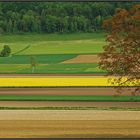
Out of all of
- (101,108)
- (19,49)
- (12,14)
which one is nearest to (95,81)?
(12,14)

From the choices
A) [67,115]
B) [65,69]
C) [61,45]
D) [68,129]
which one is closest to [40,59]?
[65,69]

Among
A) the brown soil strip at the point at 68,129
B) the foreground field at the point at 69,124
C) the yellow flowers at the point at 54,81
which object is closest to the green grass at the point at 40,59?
the yellow flowers at the point at 54,81

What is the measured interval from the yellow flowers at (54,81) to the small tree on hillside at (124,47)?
857 inches

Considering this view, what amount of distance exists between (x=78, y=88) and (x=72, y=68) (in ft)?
43.3

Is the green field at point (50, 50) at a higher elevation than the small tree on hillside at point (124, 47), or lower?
lower

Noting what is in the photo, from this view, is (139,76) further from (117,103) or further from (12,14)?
(12,14)

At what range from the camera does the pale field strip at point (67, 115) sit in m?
23.9

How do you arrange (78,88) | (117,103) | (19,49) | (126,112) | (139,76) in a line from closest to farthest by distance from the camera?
(139,76), (126,112), (117,103), (78,88), (19,49)

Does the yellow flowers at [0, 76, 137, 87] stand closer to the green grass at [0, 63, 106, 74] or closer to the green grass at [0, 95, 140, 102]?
the green grass at [0, 63, 106, 74]

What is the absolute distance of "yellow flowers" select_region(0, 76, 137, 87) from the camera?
39.4 meters

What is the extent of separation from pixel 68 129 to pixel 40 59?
112 feet

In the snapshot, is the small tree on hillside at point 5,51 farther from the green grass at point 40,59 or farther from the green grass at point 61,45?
the green grass at point 61,45

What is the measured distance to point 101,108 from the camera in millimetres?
26891

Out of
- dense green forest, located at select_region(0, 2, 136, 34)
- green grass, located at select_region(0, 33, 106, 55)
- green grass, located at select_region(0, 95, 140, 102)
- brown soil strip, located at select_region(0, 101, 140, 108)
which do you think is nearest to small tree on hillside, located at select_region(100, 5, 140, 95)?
brown soil strip, located at select_region(0, 101, 140, 108)
